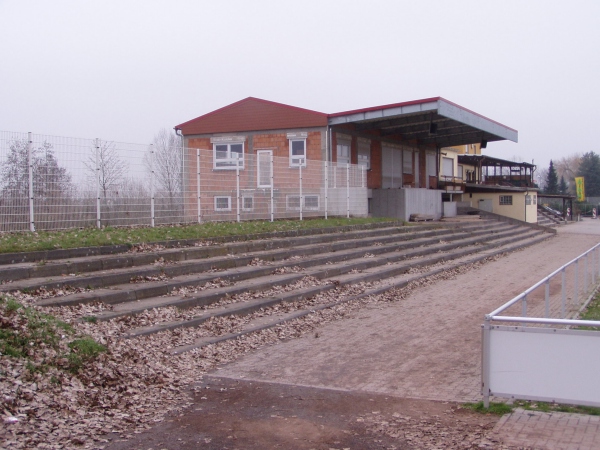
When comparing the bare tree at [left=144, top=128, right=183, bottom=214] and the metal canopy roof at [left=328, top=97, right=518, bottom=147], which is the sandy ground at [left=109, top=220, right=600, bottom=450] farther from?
the metal canopy roof at [left=328, top=97, right=518, bottom=147]

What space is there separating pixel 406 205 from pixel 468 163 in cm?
2454

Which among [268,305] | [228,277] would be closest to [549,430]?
[268,305]

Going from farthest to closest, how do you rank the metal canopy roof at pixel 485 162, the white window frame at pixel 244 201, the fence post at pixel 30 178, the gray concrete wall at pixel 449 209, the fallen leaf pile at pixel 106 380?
the metal canopy roof at pixel 485 162 < the gray concrete wall at pixel 449 209 < the white window frame at pixel 244 201 < the fence post at pixel 30 178 < the fallen leaf pile at pixel 106 380

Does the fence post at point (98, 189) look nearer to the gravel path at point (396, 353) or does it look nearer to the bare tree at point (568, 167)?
the gravel path at point (396, 353)

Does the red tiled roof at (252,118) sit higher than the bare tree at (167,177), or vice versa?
the red tiled roof at (252,118)

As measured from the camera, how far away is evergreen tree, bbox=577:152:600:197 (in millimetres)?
98062

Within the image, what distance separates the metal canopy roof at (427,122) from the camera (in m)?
24.0

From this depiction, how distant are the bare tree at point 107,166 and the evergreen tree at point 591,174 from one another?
98.8 m

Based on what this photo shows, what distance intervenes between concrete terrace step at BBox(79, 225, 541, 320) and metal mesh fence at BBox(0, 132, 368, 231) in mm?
4069

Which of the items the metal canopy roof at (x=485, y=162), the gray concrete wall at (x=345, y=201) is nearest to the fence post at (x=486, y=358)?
the gray concrete wall at (x=345, y=201)

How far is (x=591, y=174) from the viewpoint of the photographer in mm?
99062

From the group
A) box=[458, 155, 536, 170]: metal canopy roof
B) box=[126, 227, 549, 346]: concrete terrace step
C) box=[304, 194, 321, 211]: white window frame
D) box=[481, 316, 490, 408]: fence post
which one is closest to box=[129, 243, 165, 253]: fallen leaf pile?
box=[126, 227, 549, 346]: concrete terrace step

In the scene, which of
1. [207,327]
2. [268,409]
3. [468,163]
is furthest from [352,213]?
[468,163]

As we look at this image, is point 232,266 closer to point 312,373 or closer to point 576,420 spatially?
point 312,373
